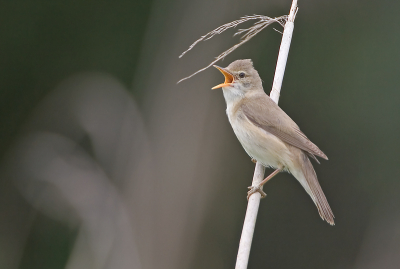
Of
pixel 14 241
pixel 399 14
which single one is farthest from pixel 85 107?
pixel 399 14

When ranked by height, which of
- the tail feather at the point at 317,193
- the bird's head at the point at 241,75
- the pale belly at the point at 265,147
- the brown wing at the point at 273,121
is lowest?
the tail feather at the point at 317,193

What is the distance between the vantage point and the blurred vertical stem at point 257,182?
241 centimetres

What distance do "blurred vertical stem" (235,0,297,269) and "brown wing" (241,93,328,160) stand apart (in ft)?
0.33

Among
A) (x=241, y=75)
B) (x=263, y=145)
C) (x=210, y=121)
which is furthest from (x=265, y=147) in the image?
(x=210, y=121)

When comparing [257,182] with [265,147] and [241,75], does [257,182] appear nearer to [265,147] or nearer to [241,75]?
[265,147]

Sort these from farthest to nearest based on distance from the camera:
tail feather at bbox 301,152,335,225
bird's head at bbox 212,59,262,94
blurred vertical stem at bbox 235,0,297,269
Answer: bird's head at bbox 212,59,262,94 → tail feather at bbox 301,152,335,225 → blurred vertical stem at bbox 235,0,297,269

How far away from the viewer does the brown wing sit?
3238 millimetres

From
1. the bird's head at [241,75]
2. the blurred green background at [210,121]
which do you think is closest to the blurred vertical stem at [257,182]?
the bird's head at [241,75]

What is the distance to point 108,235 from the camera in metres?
3.83

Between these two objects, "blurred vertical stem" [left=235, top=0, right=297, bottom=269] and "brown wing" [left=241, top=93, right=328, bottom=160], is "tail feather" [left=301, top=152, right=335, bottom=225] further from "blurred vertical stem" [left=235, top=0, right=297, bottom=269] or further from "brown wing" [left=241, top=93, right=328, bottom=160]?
"blurred vertical stem" [left=235, top=0, right=297, bottom=269]

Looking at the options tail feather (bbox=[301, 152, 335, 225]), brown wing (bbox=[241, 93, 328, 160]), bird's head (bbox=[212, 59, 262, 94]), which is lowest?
tail feather (bbox=[301, 152, 335, 225])

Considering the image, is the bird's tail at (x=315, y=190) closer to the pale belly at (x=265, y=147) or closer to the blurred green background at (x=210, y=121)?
the pale belly at (x=265, y=147)

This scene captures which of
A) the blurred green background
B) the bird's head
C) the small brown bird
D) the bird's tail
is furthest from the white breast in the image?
the blurred green background

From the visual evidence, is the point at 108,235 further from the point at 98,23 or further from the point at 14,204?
the point at 98,23
